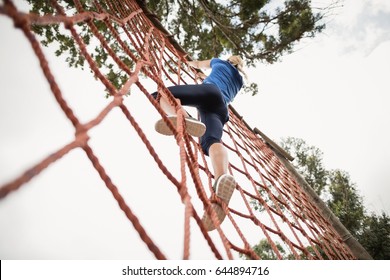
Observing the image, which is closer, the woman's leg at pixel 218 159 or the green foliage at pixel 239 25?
the woman's leg at pixel 218 159

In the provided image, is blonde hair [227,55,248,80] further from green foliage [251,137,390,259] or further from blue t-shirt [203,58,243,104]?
green foliage [251,137,390,259]

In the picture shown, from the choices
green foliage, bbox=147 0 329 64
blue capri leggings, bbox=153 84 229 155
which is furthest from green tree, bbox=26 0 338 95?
blue capri leggings, bbox=153 84 229 155

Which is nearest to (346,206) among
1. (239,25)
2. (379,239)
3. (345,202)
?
(345,202)

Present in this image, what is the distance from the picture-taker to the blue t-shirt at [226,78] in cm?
186

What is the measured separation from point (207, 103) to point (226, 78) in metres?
0.42

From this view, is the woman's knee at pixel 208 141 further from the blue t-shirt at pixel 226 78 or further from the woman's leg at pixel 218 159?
the blue t-shirt at pixel 226 78

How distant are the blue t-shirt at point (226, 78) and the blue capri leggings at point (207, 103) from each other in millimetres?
263

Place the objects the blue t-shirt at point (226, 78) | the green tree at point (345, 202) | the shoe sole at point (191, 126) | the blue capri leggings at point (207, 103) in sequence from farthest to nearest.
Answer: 1. the green tree at point (345, 202)
2. the blue t-shirt at point (226, 78)
3. the blue capri leggings at point (207, 103)
4. the shoe sole at point (191, 126)

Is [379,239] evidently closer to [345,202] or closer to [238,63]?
[345,202]

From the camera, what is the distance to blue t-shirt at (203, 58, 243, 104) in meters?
1.86

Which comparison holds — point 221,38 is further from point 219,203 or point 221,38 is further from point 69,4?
point 219,203

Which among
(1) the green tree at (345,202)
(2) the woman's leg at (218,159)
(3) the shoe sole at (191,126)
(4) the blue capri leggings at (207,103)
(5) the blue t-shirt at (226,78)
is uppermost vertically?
(1) the green tree at (345,202)

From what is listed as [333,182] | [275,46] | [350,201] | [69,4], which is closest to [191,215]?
[69,4]

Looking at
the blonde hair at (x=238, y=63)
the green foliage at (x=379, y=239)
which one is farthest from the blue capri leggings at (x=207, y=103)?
the green foliage at (x=379, y=239)
